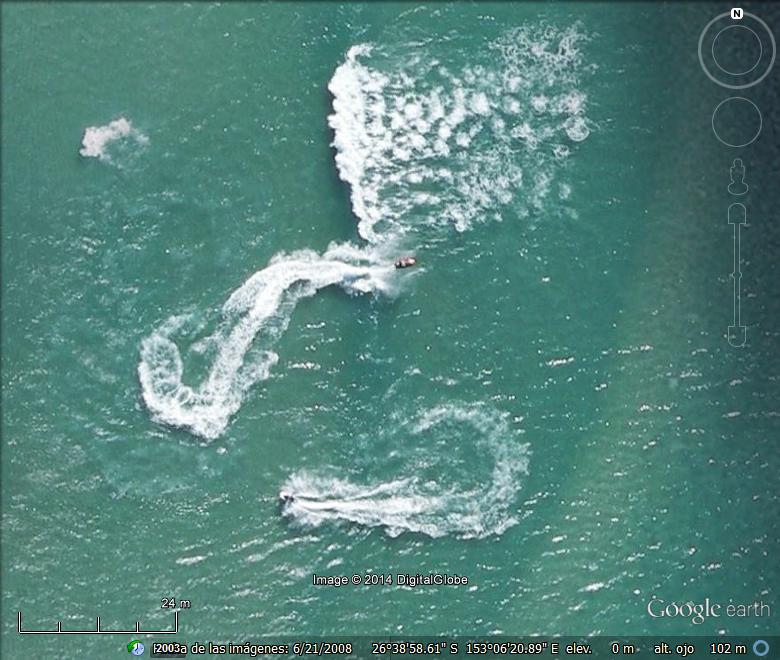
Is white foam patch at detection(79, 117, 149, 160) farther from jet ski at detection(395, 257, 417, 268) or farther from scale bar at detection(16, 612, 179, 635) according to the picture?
scale bar at detection(16, 612, 179, 635)

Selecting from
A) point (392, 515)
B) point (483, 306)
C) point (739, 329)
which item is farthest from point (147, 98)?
point (739, 329)

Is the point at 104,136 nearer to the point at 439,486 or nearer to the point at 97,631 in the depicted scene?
the point at 439,486

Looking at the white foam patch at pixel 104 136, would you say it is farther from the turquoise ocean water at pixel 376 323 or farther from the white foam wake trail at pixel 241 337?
the white foam wake trail at pixel 241 337

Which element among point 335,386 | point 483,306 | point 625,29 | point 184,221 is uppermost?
point 625,29

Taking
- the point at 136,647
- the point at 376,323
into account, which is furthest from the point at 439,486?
the point at 136,647

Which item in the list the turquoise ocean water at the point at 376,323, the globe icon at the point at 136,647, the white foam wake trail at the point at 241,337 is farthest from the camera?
the globe icon at the point at 136,647

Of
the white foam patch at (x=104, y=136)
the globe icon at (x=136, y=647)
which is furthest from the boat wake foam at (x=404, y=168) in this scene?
the globe icon at (x=136, y=647)

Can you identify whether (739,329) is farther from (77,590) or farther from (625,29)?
(77,590)
